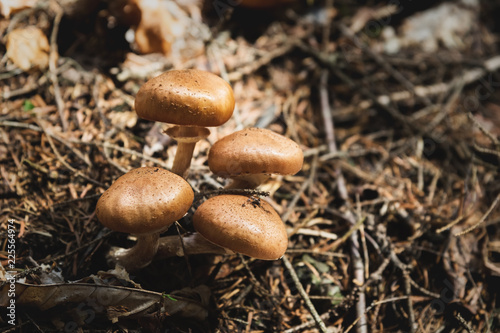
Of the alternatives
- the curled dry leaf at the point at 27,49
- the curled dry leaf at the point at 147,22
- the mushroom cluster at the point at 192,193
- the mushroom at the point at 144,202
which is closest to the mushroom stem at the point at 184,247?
the mushroom cluster at the point at 192,193

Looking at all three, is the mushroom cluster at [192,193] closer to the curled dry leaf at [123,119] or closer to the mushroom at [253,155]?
the mushroom at [253,155]

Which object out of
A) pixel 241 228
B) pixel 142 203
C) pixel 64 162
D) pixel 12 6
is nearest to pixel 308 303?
pixel 241 228

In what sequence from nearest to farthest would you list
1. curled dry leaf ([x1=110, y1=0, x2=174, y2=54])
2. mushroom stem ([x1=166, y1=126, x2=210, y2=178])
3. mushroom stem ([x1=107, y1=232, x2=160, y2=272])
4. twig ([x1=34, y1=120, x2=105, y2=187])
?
→ mushroom stem ([x1=107, y1=232, x2=160, y2=272]) → mushroom stem ([x1=166, y1=126, x2=210, y2=178]) → twig ([x1=34, y1=120, x2=105, y2=187]) → curled dry leaf ([x1=110, y1=0, x2=174, y2=54])

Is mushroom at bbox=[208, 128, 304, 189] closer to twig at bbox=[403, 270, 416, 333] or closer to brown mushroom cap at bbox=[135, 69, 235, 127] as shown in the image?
brown mushroom cap at bbox=[135, 69, 235, 127]

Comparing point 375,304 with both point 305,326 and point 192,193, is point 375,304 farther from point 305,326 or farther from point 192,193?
point 192,193

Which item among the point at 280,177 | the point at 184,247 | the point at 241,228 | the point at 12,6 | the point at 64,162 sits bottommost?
the point at 280,177

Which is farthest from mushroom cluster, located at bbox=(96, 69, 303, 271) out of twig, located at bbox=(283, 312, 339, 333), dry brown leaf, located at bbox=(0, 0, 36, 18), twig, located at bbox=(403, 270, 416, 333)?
dry brown leaf, located at bbox=(0, 0, 36, 18)
